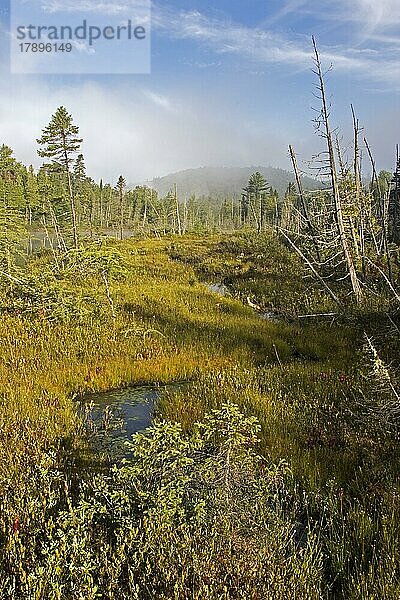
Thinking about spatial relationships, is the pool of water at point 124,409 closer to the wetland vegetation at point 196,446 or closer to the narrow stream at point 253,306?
the wetland vegetation at point 196,446

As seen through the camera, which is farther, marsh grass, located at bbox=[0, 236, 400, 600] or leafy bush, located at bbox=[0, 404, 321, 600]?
marsh grass, located at bbox=[0, 236, 400, 600]

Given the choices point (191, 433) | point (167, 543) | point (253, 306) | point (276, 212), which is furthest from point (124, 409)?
point (276, 212)

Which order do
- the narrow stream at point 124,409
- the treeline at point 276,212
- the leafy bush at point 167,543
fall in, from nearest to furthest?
the leafy bush at point 167,543 < the narrow stream at point 124,409 < the treeline at point 276,212

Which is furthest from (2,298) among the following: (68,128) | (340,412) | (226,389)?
(68,128)

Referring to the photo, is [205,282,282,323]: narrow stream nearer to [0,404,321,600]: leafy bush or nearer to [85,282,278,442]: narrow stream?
[85,282,278,442]: narrow stream

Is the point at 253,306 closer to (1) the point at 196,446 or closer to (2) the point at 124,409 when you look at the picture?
(2) the point at 124,409

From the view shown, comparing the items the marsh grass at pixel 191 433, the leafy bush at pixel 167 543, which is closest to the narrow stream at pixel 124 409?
the marsh grass at pixel 191 433

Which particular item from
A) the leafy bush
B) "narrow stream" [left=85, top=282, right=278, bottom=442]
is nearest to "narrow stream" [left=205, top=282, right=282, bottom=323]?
"narrow stream" [left=85, top=282, right=278, bottom=442]

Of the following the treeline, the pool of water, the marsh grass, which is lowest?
the pool of water

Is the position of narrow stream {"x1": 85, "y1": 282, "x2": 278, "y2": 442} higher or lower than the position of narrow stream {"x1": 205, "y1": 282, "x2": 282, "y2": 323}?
lower

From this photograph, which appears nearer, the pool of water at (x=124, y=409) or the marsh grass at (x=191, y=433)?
the marsh grass at (x=191, y=433)

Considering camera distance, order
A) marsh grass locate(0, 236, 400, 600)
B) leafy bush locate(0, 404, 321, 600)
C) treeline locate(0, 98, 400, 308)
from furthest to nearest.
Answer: treeline locate(0, 98, 400, 308), marsh grass locate(0, 236, 400, 600), leafy bush locate(0, 404, 321, 600)

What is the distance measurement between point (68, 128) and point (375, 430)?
2995 centimetres

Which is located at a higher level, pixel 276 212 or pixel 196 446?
pixel 276 212
